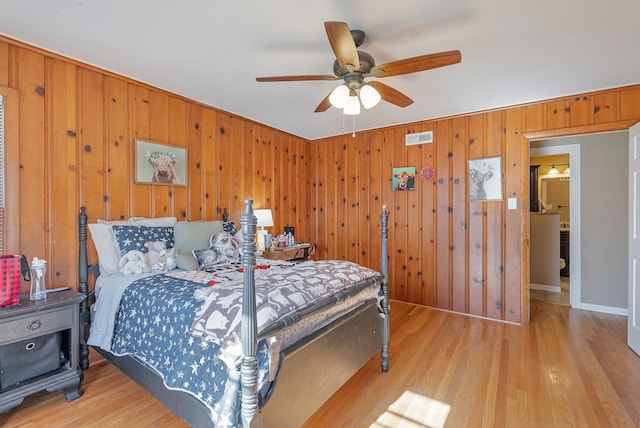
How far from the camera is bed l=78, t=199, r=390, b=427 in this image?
1.32 m

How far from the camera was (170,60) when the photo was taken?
2.45m

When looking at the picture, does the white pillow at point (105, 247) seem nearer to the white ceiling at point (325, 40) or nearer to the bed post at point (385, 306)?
the white ceiling at point (325, 40)

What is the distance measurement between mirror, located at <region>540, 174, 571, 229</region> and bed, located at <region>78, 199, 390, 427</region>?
5.61 meters

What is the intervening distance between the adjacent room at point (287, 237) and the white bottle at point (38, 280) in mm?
15

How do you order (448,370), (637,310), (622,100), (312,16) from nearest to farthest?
(312,16) → (448,370) → (637,310) → (622,100)

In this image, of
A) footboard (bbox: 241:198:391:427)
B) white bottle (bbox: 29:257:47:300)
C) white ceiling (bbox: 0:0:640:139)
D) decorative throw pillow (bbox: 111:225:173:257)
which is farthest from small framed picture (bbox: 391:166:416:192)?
white bottle (bbox: 29:257:47:300)

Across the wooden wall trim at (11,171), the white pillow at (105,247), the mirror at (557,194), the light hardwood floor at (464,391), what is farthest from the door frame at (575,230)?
the wooden wall trim at (11,171)

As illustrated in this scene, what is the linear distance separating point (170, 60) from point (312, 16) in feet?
4.24

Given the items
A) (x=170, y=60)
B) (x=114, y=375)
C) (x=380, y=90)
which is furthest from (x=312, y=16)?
(x=114, y=375)

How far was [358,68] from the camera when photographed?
195cm

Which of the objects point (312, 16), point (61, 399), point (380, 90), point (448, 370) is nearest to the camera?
point (312, 16)

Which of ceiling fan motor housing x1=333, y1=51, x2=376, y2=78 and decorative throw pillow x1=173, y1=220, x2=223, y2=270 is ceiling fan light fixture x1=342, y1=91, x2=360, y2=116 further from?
decorative throw pillow x1=173, y1=220, x2=223, y2=270

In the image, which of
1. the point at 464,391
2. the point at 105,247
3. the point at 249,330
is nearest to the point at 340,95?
the point at 249,330

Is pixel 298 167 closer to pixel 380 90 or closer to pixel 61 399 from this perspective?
pixel 380 90
